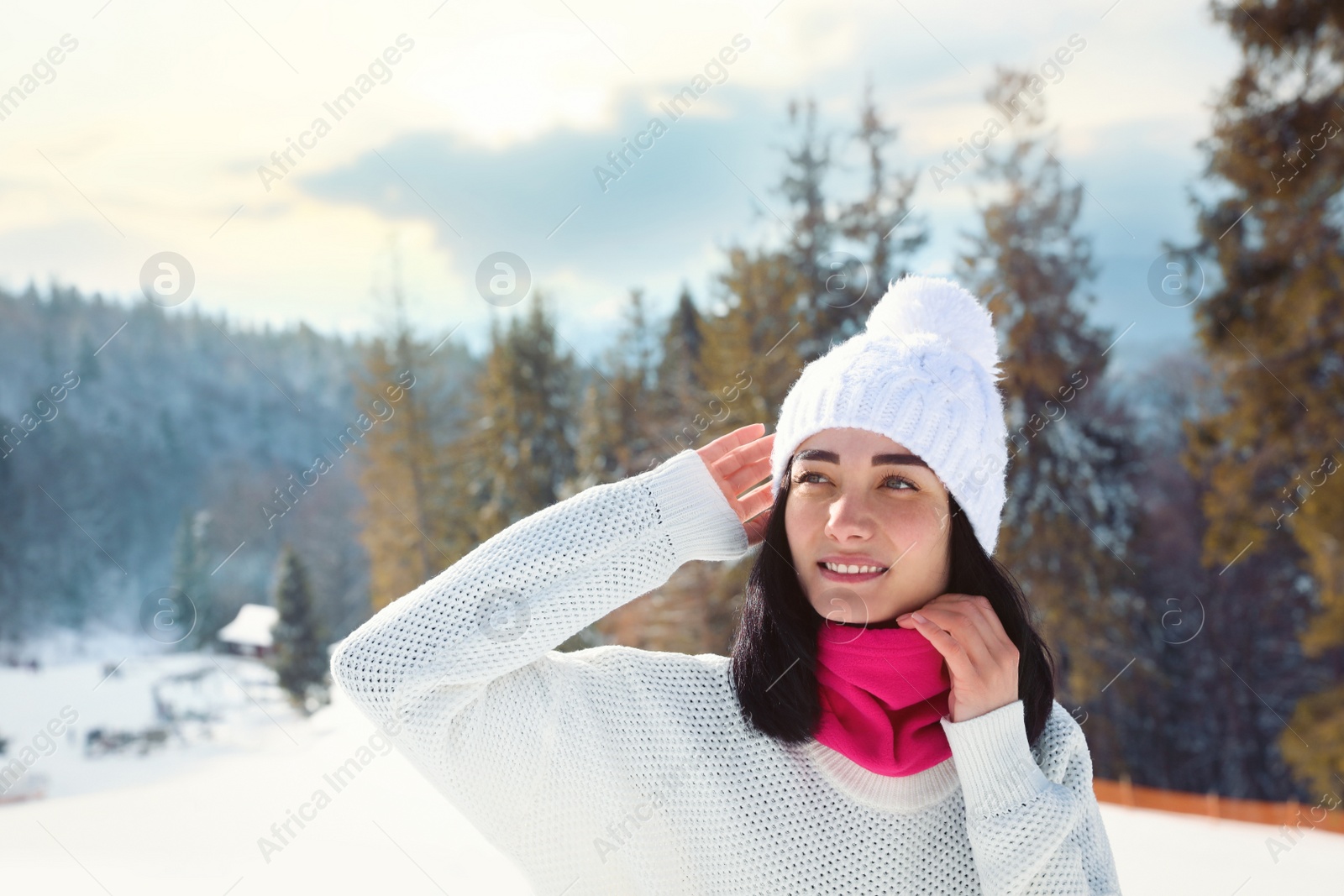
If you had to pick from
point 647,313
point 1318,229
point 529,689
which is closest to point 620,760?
point 529,689

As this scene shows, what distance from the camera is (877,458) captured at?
5.43 ft

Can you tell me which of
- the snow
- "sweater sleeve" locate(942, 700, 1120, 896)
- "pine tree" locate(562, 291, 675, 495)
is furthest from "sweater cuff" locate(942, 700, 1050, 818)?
the snow

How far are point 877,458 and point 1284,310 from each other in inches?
440

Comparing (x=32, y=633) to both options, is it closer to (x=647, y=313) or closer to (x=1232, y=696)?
(x=647, y=313)

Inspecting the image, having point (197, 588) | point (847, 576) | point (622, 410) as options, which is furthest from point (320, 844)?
point (197, 588)

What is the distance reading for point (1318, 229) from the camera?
34.5 ft

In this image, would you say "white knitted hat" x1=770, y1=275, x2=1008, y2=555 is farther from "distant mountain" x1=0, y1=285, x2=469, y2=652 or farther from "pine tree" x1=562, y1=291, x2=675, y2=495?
"distant mountain" x1=0, y1=285, x2=469, y2=652

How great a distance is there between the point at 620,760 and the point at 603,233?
2701 centimetres

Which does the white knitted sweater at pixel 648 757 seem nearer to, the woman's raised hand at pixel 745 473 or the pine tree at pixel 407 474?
the woman's raised hand at pixel 745 473

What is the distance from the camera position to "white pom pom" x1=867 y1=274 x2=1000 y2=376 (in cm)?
185

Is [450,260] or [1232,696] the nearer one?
[1232,696]

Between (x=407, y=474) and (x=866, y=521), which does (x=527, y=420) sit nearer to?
(x=407, y=474)

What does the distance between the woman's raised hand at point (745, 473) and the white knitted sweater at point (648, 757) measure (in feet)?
0.12

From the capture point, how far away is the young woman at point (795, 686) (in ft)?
5.00
